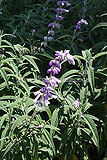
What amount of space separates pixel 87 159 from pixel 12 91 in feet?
4.08

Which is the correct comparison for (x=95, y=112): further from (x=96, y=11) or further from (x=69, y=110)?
(x=96, y=11)

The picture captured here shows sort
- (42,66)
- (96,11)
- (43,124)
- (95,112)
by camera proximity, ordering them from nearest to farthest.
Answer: (43,124) → (95,112) → (42,66) → (96,11)

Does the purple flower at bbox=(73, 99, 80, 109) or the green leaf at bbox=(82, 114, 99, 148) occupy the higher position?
the purple flower at bbox=(73, 99, 80, 109)

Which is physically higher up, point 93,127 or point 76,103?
point 76,103

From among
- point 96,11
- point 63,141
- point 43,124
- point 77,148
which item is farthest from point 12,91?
point 96,11

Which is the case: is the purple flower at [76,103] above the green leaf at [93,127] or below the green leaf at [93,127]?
above

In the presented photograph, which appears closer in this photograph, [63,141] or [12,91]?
[63,141]

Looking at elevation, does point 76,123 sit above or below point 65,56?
below

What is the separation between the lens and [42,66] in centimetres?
364

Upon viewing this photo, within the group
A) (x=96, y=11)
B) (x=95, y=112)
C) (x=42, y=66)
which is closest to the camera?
(x=95, y=112)

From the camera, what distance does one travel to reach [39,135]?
2.62 meters

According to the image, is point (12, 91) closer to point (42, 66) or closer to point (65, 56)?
point (42, 66)

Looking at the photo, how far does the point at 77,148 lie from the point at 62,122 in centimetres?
37

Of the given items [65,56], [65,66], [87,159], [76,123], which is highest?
[65,66]
